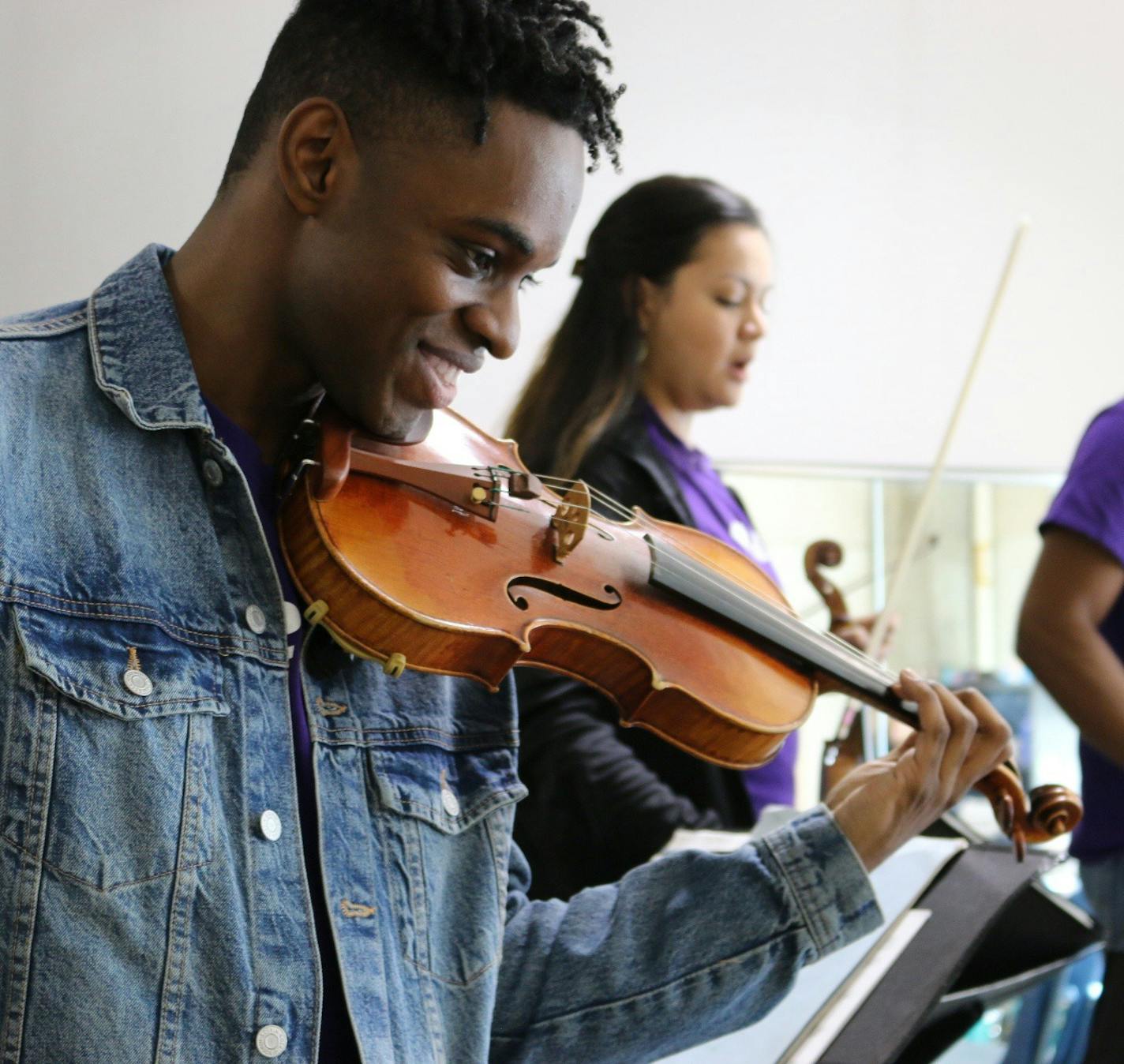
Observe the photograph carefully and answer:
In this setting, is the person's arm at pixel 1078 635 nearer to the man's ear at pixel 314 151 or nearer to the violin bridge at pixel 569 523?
the violin bridge at pixel 569 523

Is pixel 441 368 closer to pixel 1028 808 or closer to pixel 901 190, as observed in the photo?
pixel 1028 808

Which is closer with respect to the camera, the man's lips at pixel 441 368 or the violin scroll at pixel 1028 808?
the man's lips at pixel 441 368

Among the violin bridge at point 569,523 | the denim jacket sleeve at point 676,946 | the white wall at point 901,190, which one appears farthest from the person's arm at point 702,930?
the white wall at point 901,190

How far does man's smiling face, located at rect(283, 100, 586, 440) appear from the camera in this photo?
84 centimetres

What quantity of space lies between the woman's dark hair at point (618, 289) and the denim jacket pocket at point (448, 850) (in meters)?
0.87

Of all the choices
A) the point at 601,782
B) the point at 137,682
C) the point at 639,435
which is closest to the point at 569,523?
the point at 137,682

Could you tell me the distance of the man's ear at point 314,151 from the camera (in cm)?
85

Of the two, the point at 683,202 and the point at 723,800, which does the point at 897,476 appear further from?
the point at 723,800

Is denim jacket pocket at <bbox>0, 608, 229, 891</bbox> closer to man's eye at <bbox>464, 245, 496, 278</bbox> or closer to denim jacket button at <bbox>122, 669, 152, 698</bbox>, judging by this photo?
denim jacket button at <bbox>122, 669, 152, 698</bbox>

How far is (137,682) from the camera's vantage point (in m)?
0.76

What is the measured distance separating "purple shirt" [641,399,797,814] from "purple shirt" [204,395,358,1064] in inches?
34.2

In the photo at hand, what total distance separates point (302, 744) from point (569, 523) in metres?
0.28

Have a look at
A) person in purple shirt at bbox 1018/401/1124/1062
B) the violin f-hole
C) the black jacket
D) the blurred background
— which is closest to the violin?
the violin f-hole

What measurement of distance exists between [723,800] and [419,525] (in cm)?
83
